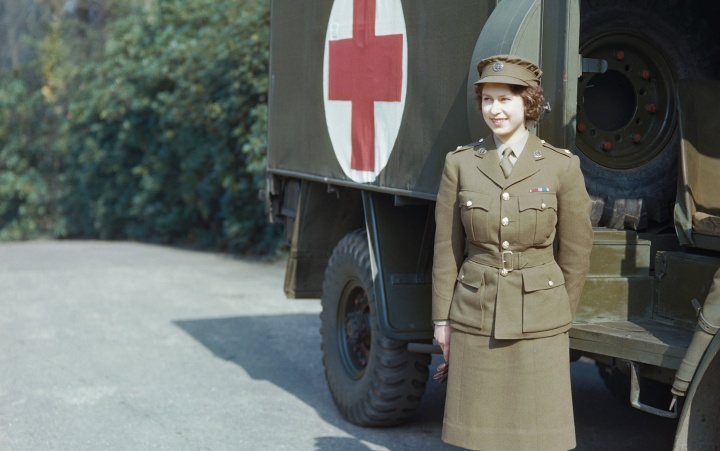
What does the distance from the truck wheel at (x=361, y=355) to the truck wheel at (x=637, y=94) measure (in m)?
1.63

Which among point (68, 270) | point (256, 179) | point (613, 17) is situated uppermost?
point (613, 17)

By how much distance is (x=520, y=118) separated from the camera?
4.36 m

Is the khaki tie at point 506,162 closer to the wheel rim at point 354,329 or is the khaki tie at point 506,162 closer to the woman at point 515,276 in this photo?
the woman at point 515,276

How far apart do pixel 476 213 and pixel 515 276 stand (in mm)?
277

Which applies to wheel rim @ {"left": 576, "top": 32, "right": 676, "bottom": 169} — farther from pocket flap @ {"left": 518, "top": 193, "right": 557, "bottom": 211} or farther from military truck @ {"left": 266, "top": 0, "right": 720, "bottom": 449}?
pocket flap @ {"left": 518, "top": 193, "right": 557, "bottom": 211}

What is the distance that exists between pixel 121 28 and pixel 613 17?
14227 mm

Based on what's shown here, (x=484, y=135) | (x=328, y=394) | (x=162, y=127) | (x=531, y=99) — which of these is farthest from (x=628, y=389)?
(x=162, y=127)

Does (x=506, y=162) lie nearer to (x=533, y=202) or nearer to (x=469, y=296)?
(x=533, y=202)

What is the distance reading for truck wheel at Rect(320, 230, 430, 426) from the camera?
641 cm

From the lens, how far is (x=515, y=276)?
438 centimetres

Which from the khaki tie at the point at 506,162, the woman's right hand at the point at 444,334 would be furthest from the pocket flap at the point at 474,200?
the woman's right hand at the point at 444,334

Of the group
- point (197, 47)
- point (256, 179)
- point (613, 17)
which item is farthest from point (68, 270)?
point (613, 17)

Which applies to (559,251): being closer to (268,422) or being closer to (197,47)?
(268,422)

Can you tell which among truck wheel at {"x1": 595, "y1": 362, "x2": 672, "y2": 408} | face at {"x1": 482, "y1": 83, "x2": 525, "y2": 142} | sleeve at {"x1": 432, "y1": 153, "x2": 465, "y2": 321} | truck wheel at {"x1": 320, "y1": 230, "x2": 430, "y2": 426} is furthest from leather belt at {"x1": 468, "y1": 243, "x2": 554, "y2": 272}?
truck wheel at {"x1": 595, "y1": 362, "x2": 672, "y2": 408}
